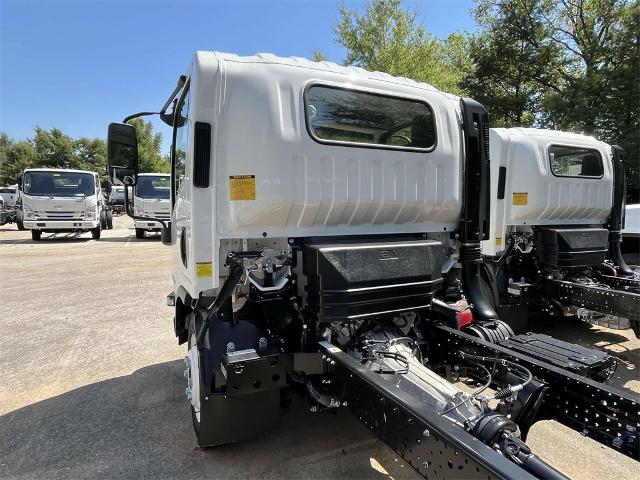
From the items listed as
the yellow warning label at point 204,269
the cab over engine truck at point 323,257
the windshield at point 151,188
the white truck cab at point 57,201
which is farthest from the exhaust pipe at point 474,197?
the white truck cab at point 57,201

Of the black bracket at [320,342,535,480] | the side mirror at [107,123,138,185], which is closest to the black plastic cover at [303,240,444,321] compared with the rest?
the black bracket at [320,342,535,480]

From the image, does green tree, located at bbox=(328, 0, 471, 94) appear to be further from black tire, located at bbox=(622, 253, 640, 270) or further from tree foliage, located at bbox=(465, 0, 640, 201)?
black tire, located at bbox=(622, 253, 640, 270)

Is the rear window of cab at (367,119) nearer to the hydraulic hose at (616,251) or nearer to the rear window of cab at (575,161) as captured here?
the rear window of cab at (575,161)

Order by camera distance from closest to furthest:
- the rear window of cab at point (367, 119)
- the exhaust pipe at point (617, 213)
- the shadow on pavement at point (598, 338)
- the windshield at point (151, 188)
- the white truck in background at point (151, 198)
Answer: the rear window of cab at point (367, 119), the shadow on pavement at point (598, 338), the exhaust pipe at point (617, 213), the white truck in background at point (151, 198), the windshield at point (151, 188)

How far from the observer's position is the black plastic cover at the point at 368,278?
2393 mm

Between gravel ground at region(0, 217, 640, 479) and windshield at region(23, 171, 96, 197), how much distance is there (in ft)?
32.6

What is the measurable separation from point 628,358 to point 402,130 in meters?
3.77

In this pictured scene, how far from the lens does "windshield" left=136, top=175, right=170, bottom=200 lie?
1642cm

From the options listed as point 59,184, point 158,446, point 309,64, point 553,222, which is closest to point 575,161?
point 553,222

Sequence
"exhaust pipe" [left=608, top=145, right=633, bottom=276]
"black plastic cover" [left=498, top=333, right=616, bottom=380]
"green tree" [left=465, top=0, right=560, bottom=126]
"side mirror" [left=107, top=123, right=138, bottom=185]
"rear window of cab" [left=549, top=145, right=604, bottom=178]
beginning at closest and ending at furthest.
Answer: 1. "black plastic cover" [left=498, top=333, right=616, bottom=380]
2. "side mirror" [left=107, top=123, right=138, bottom=185]
3. "rear window of cab" [left=549, top=145, right=604, bottom=178]
4. "exhaust pipe" [left=608, top=145, right=633, bottom=276]
5. "green tree" [left=465, top=0, right=560, bottom=126]

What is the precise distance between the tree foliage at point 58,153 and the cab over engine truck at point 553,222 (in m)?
47.4

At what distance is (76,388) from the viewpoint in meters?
3.86

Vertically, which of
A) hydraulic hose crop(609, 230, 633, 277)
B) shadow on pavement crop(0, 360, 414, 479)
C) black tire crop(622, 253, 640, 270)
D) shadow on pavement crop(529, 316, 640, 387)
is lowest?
shadow on pavement crop(0, 360, 414, 479)

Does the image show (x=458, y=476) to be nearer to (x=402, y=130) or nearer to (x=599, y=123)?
(x=402, y=130)
